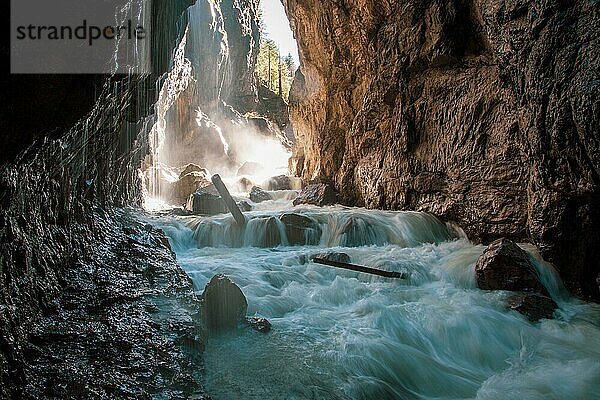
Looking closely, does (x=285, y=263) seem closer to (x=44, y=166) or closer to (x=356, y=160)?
(x=44, y=166)

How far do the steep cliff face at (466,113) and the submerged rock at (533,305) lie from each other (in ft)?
3.39

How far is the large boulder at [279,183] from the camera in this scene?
21.6m

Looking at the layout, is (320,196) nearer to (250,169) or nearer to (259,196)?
(259,196)

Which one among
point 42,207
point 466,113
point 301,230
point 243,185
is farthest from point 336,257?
point 243,185

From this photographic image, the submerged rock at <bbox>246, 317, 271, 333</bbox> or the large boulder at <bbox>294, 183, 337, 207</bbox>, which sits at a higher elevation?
the large boulder at <bbox>294, 183, 337, 207</bbox>

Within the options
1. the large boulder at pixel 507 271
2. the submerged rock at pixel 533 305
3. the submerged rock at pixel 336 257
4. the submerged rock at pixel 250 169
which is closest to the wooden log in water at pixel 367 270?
the submerged rock at pixel 336 257

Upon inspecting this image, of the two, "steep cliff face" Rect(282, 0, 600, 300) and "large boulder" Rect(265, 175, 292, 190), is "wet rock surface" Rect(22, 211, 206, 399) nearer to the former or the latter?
"steep cliff face" Rect(282, 0, 600, 300)

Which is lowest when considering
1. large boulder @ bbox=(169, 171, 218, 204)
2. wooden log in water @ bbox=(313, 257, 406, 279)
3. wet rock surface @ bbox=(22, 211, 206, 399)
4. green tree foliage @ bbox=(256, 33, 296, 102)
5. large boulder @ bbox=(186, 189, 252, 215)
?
wooden log in water @ bbox=(313, 257, 406, 279)

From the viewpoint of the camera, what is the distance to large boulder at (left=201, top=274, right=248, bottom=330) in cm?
443

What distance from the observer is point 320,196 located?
14906 mm

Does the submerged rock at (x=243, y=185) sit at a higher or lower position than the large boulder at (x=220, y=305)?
higher

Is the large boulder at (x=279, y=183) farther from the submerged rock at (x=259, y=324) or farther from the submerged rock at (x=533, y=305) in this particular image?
the submerged rock at (x=259, y=324)

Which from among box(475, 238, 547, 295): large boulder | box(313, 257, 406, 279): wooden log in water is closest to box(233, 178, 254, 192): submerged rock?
box(313, 257, 406, 279): wooden log in water

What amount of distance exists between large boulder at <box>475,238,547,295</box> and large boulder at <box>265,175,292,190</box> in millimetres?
15238
